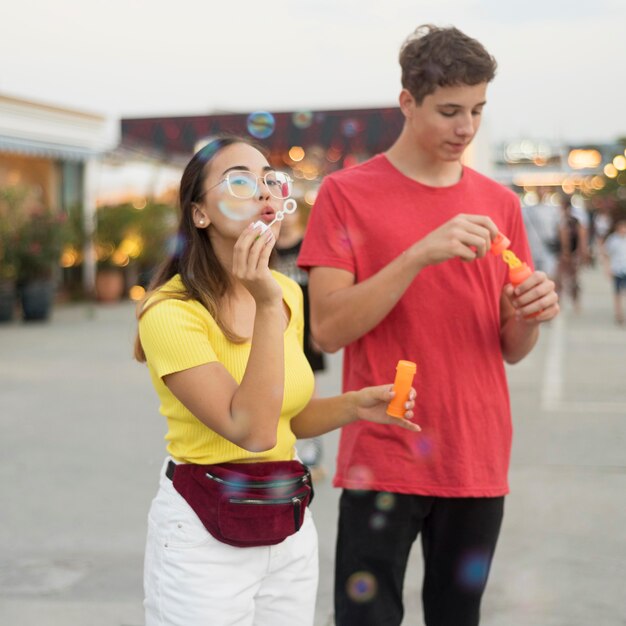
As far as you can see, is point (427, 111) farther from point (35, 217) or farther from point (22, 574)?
point (35, 217)

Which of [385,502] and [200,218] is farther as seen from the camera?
[385,502]

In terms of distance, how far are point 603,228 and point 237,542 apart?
3236 cm

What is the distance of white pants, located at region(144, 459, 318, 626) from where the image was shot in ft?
6.79

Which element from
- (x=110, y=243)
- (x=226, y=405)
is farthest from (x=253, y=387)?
(x=110, y=243)

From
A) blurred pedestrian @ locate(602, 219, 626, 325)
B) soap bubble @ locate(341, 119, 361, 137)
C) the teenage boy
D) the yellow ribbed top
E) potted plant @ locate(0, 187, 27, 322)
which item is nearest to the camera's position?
the yellow ribbed top

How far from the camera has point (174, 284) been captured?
2.19 metres

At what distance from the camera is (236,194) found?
2064 millimetres

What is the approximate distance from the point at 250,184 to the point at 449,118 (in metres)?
0.66

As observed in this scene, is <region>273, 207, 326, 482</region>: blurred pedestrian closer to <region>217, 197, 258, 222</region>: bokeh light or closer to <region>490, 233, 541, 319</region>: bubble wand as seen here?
<region>490, 233, 541, 319</region>: bubble wand

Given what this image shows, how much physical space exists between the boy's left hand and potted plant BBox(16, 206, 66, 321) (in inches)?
509

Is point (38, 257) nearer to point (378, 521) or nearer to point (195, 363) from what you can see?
point (378, 521)

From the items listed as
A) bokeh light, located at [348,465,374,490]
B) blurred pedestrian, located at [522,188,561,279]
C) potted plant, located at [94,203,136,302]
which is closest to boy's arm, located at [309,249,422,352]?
bokeh light, located at [348,465,374,490]

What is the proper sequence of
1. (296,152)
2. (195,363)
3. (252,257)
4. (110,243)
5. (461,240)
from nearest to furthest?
(252,257) → (195,363) → (461,240) → (110,243) → (296,152)

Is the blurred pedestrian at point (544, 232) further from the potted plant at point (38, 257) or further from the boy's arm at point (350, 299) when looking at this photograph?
the boy's arm at point (350, 299)
